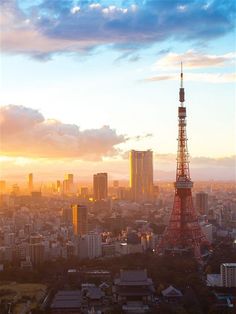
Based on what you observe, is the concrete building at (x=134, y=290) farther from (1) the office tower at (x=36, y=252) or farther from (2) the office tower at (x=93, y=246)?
(2) the office tower at (x=93, y=246)

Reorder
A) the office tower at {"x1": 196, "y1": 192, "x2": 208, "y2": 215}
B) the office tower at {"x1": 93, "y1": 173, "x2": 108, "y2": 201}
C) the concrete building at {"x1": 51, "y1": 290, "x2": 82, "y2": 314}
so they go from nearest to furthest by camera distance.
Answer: the concrete building at {"x1": 51, "y1": 290, "x2": 82, "y2": 314}
the office tower at {"x1": 196, "y1": 192, "x2": 208, "y2": 215}
the office tower at {"x1": 93, "y1": 173, "x2": 108, "y2": 201}

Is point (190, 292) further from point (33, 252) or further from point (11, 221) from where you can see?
point (11, 221)

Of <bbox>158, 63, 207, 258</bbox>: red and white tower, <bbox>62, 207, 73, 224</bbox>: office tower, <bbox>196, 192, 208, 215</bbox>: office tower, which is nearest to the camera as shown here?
<bbox>158, 63, 207, 258</bbox>: red and white tower

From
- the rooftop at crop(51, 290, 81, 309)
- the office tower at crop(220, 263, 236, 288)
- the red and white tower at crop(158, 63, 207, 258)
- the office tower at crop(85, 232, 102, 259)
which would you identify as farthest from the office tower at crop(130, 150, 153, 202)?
the rooftop at crop(51, 290, 81, 309)

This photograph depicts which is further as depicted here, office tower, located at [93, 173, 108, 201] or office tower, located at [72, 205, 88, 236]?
office tower, located at [93, 173, 108, 201]

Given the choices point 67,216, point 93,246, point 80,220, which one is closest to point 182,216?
point 93,246

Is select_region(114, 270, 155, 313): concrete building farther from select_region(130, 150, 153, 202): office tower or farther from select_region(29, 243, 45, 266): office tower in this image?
select_region(130, 150, 153, 202): office tower

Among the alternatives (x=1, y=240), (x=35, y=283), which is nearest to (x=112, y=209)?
(x=1, y=240)

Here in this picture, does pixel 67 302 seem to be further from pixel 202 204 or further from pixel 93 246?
pixel 202 204
